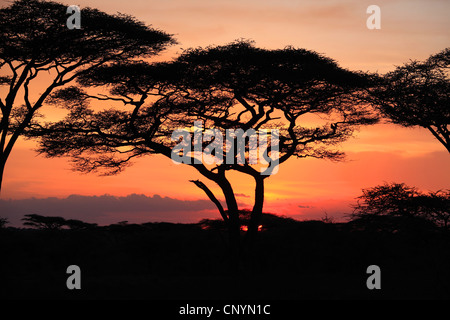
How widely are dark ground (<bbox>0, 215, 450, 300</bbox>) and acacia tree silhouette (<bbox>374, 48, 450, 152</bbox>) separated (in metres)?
5.01

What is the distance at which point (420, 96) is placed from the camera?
84.9 feet

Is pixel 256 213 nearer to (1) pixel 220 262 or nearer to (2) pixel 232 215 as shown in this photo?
(2) pixel 232 215

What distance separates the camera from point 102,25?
23625 mm

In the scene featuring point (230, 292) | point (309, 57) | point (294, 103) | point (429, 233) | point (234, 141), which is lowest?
point (230, 292)

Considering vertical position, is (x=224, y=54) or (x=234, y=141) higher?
(x=224, y=54)

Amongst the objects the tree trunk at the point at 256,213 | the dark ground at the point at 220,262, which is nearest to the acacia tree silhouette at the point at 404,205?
the dark ground at the point at 220,262

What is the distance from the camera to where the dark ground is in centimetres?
1980

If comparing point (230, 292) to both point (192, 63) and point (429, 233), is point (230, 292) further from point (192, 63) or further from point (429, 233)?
point (192, 63)

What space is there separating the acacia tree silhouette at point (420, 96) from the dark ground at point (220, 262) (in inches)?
197

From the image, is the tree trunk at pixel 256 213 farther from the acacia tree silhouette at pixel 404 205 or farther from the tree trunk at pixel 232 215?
the acacia tree silhouette at pixel 404 205

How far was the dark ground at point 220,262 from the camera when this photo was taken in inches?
779
